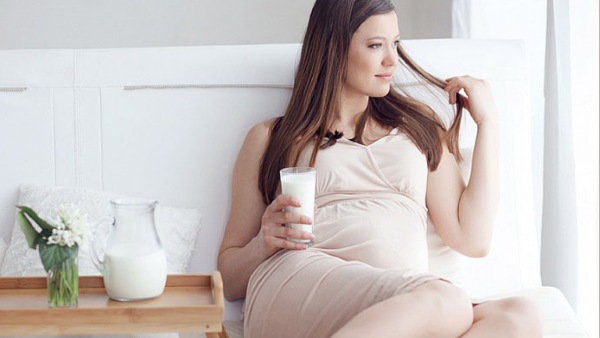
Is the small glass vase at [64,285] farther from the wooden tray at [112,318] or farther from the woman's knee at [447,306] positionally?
the woman's knee at [447,306]

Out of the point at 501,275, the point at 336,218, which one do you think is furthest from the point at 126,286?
the point at 501,275

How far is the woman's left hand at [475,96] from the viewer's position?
246 centimetres

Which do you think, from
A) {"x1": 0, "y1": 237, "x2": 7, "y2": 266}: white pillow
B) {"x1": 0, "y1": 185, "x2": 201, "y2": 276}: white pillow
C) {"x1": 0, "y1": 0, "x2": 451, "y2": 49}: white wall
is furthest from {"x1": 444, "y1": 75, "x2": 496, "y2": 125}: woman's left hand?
{"x1": 0, "y1": 0, "x2": 451, "y2": 49}: white wall

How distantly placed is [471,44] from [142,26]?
2049 mm

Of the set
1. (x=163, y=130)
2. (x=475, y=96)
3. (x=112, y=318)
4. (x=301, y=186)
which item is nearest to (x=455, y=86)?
(x=475, y=96)

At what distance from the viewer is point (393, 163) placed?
7.77 ft

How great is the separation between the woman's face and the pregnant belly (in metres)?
0.31

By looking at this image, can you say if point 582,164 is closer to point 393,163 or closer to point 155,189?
point 393,163

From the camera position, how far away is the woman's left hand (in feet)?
8.05

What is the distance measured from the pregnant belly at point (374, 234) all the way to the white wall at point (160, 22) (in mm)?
2016

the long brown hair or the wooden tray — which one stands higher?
the long brown hair

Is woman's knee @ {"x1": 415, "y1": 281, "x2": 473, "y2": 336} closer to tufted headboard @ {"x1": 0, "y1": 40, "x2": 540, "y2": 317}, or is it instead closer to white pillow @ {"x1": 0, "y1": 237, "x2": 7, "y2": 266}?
tufted headboard @ {"x1": 0, "y1": 40, "x2": 540, "y2": 317}

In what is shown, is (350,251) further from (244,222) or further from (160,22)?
(160,22)

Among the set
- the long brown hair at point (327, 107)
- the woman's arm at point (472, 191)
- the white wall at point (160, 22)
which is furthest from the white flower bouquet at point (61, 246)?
the white wall at point (160, 22)
